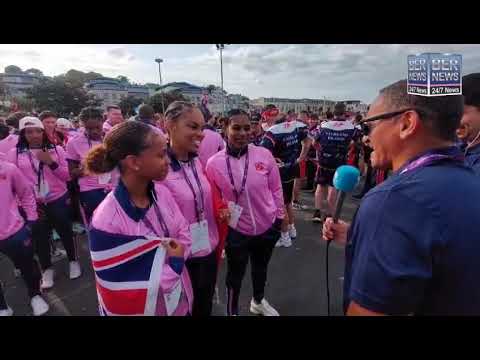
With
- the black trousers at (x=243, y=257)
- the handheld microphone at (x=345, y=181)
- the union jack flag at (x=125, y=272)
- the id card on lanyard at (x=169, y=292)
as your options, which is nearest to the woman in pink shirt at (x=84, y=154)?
the black trousers at (x=243, y=257)

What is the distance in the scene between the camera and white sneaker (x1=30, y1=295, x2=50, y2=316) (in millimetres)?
3187

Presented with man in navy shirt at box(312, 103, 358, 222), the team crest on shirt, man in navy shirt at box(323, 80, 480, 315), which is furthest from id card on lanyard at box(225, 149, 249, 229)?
man in navy shirt at box(312, 103, 358, 222)

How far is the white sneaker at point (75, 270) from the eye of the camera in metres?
3.96

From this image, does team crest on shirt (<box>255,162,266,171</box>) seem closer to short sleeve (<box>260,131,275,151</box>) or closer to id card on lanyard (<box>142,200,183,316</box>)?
id card on lanyard (<box>142,200,183,316</box>)

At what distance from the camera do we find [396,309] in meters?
0.91

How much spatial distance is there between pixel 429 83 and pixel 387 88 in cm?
16

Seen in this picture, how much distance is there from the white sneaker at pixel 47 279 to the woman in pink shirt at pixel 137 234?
2752 mm

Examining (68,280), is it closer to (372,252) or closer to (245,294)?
(245,294)

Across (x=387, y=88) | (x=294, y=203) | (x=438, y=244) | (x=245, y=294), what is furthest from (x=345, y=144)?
(x=438, y=244)

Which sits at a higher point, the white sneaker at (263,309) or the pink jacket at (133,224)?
the pink jacket at (133,224)

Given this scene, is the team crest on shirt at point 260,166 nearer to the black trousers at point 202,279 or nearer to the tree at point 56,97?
the black trousers at point 202,279

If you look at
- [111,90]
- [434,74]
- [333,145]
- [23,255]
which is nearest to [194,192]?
[434,74]

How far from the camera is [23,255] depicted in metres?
3.05

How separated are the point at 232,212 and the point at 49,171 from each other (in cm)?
282
